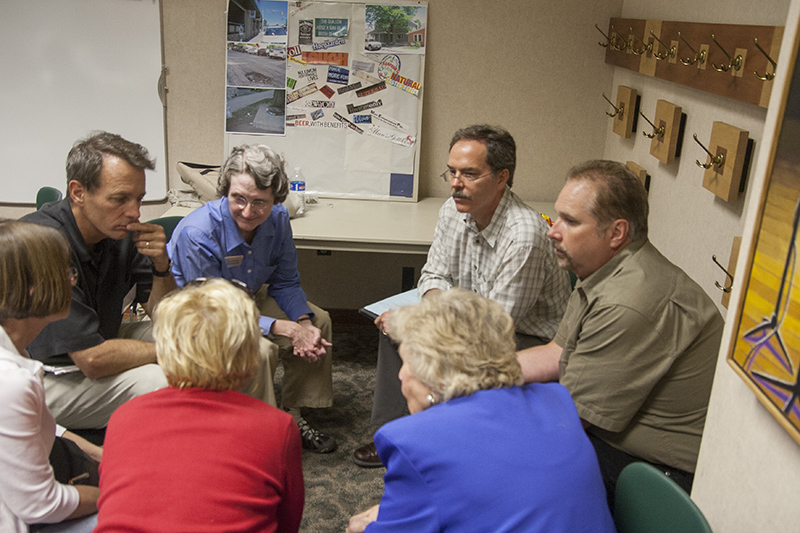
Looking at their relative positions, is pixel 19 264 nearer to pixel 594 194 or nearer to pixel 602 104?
pixel 594 194

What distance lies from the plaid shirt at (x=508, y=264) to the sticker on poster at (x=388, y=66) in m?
1.21

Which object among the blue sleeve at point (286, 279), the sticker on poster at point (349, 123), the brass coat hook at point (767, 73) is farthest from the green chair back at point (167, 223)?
the brass coat hook at point (767, 73)

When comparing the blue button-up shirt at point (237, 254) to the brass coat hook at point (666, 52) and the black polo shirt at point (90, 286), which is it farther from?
the brass coat hook at point (666, 52)

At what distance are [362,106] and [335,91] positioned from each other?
0.53 feet

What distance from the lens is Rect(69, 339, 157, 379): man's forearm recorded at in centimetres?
190

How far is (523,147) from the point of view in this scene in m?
3.61

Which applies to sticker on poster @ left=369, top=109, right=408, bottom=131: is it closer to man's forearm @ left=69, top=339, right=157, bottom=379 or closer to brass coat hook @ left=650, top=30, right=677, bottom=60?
brass coat hook @ left=650, top=30, right=677, bottom=60

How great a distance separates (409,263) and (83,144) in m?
2.07

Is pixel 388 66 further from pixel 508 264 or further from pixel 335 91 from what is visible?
pixel 508 264

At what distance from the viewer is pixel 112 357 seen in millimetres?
1959

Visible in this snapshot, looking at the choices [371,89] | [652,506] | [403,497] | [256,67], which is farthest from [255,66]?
[652,506]

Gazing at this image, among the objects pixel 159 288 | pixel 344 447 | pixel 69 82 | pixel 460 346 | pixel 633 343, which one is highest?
pixel 69 82

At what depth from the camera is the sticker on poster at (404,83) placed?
137 inches

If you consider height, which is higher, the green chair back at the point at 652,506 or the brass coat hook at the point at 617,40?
the brass coat hook at the point at 617,40
